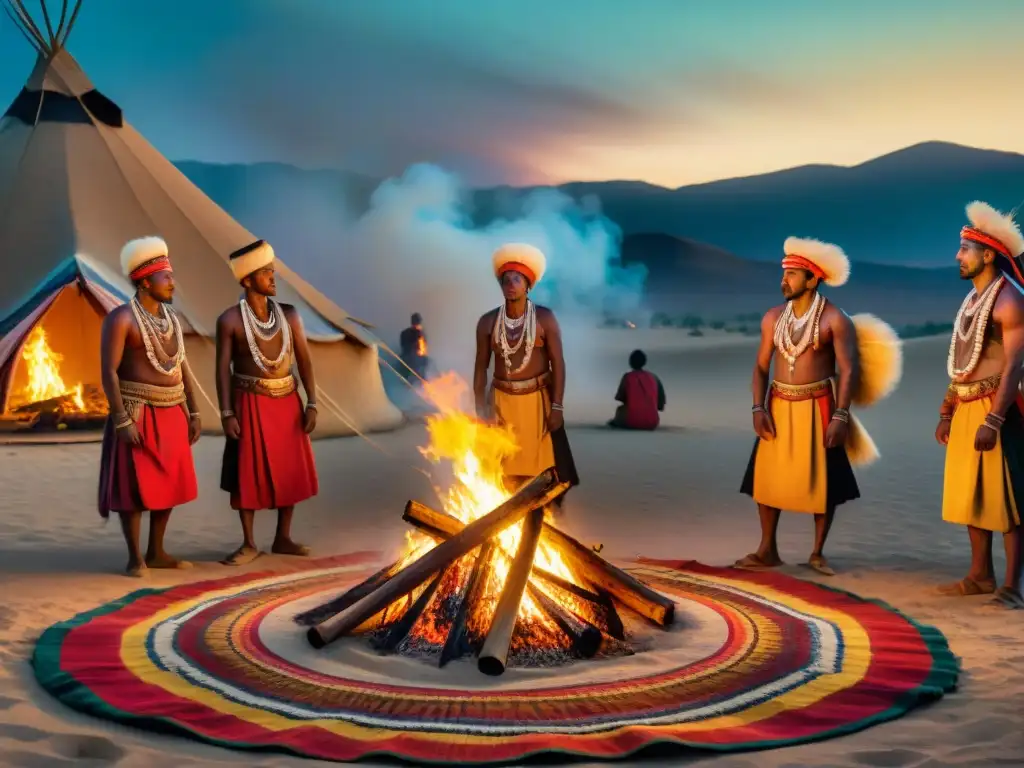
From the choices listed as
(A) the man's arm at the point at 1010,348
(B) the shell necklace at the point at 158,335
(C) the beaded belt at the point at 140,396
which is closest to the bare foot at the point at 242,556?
(C) the beaded belt at the point at 140,396

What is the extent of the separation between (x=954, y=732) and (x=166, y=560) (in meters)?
4.07

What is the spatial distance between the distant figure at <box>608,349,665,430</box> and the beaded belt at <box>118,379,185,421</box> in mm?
7584

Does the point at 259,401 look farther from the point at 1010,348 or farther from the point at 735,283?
the point at 735,283

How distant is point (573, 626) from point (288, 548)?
8.71ft

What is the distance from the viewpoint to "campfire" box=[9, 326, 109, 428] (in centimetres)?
1238

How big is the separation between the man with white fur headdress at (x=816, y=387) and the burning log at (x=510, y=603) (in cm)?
174

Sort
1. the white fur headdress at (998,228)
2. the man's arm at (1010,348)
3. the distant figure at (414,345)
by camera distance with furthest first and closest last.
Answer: the distant figure at (414,345), the white fur headdress at (998,228), the man's arm at (1010,348)

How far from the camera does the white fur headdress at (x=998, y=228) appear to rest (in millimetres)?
5070

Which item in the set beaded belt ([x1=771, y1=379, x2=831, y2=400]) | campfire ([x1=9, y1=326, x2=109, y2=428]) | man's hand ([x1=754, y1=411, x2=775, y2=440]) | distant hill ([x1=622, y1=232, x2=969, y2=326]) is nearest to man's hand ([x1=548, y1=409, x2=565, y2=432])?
man's hand ([x1=754, y1=411, x2=775, y2=440])

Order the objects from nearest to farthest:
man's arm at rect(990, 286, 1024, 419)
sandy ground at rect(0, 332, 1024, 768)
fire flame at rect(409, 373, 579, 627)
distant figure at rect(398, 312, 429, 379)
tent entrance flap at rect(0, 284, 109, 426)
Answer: sandy ground at rect(0, 332, 1024, 768)
fire flame at rect(409, 373, 579, 627)
man's arm at rect(990, 286, 1024, 419)
tent entrance flap at rect(0, 284, 109, 426)
distant figure at rect(398, 312, 429, 379)

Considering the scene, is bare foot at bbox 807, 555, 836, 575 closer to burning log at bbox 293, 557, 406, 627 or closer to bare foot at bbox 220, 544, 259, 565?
burning log at bbox 293, 557, 406, 627

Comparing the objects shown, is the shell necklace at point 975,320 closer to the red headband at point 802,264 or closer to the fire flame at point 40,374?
the red headband at point 802,264

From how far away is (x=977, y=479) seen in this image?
16.8 feet

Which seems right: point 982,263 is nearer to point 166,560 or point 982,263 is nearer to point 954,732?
point 954,732
